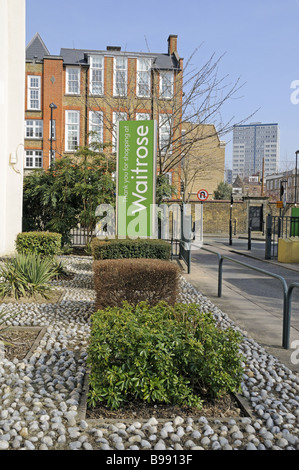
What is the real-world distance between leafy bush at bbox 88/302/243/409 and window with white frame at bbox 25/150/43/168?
32.9 metres

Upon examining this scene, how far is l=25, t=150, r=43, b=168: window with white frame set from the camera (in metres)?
35.0

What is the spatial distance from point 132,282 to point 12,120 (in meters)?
9.80

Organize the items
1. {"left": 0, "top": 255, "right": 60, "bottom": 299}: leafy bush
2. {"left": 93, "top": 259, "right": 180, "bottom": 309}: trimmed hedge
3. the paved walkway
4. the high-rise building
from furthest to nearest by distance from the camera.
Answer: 1. the high-rise building
2. {"left": 0, "top": 255, "right": 60, "bottom": 299}: leafy bush
3. {"left": 93, "top": 259, "right": 180, "bottom": 309}: trimmed hedge
4. the paved walkway

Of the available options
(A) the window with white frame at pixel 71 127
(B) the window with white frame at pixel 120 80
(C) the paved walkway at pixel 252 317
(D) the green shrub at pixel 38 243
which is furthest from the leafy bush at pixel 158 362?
(A) the window with white frame at pixel 71 127

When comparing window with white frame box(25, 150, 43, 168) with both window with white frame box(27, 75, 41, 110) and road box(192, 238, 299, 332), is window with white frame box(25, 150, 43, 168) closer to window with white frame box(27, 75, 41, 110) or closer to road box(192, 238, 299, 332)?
window with white frame box(27, 75, 41, 110)

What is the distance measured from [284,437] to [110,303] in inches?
128

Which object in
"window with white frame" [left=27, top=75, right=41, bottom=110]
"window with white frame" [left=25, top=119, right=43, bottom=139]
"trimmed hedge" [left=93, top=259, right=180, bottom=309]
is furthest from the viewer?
"window with white frame" [left=25, top=119, right=43, bottom=139]

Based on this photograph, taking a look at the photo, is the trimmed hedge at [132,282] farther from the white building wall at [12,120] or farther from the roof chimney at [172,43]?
the roof chimney at [172,43]

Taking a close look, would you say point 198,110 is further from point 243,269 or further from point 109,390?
point 109,390

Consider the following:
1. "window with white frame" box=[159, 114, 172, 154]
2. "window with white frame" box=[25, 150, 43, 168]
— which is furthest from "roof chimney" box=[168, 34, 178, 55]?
"window with white frame" box=[159, 114, 172, 154]

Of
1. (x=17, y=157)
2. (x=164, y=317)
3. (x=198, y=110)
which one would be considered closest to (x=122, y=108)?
(x=198, y=110)

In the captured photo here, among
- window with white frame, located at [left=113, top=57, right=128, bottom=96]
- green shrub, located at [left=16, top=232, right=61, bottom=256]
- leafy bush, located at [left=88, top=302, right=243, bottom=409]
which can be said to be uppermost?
window with white frame, located at [left=113, top=57, right=128, bottom=96]

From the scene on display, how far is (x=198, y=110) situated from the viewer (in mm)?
15992
